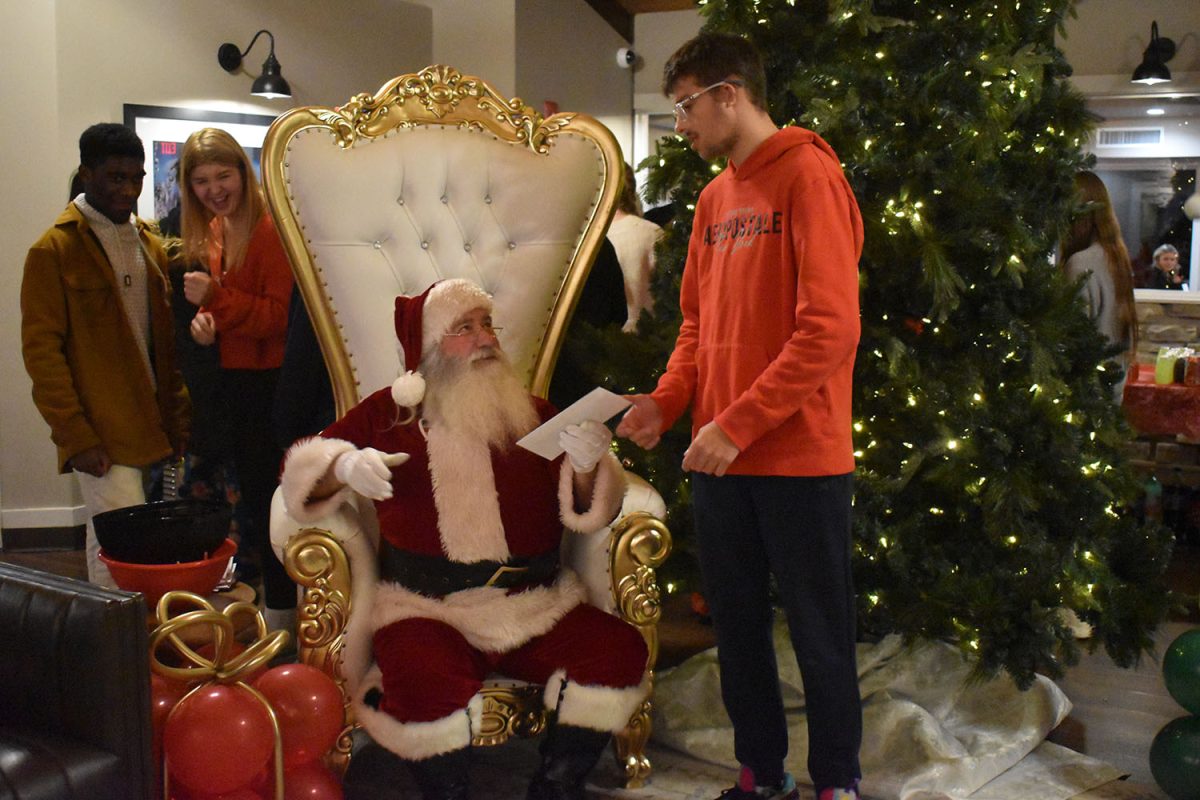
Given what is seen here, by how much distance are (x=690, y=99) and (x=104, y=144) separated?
1.89m

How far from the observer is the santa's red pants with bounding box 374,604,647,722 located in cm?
225

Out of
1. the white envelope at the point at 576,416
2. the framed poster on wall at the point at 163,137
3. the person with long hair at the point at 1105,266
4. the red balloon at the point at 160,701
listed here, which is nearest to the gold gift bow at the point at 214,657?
the red balloon at the point at 160,701

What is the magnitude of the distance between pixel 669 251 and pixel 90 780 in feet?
6.63

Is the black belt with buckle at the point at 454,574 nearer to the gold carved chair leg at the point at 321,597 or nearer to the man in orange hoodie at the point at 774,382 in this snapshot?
the gold carved chair leg at the point at 321,597

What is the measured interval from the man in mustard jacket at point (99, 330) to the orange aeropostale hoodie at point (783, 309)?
1.89 metres

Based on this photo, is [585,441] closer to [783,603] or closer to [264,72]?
[783,603]

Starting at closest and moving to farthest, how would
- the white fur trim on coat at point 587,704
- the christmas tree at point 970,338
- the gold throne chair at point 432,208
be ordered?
the white fur trim on coat at point 587,704 → the christmas tree at point 970,338 → the gold throne chair at point 432,208

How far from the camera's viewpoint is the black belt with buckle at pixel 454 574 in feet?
8.00

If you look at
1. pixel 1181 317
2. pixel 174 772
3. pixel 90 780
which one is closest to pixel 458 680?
pixel 174 772

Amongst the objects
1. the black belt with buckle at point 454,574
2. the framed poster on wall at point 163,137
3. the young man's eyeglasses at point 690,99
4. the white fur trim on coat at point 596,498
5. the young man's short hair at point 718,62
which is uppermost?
the framed poster on wall at point 163,137

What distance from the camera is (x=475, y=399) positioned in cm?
246

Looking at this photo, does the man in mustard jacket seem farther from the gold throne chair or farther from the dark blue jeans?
the dark blue jeans

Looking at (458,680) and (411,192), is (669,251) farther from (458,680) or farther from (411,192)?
(458,680)

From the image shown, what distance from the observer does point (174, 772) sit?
201 centimetres
